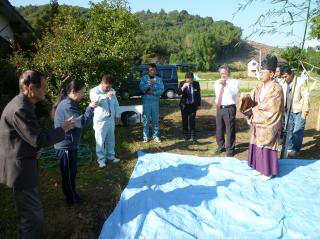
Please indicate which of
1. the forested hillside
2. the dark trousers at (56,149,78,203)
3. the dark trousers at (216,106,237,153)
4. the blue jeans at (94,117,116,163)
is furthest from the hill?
the dark trousers at (56,149,78,203)

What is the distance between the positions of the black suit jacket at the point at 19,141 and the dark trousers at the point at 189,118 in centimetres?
526

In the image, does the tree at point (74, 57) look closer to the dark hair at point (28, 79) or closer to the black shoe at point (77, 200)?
the black shoe at point (77, 200)

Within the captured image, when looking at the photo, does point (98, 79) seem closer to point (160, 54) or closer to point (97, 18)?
point (97, 18)

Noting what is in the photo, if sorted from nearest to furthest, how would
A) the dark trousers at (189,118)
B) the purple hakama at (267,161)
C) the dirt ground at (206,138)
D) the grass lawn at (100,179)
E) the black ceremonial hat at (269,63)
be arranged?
the grass lawn at (100,179) < the black ceremonial hat at (269,63) < the purple hakama at (267,161) < the dirt ground at (206,138) < the dark trousers at (189,118)

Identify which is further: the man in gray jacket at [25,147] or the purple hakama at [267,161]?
the purple hakama at [267,161]

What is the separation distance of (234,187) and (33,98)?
128 inches

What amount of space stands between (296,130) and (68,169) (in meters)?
4.67

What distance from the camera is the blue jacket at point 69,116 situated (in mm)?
4367

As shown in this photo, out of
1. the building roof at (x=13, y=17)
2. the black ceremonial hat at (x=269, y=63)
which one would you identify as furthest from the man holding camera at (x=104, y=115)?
the building roof at (x=13, y=17)

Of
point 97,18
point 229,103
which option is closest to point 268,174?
point 229,103

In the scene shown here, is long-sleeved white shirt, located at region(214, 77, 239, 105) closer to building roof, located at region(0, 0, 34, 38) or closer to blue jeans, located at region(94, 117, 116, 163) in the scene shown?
blue jeans, located at region(94, 117, 116, 163)

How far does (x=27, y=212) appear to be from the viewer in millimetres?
3186

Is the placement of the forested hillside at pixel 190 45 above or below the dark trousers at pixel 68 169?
above

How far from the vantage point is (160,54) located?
181ft
